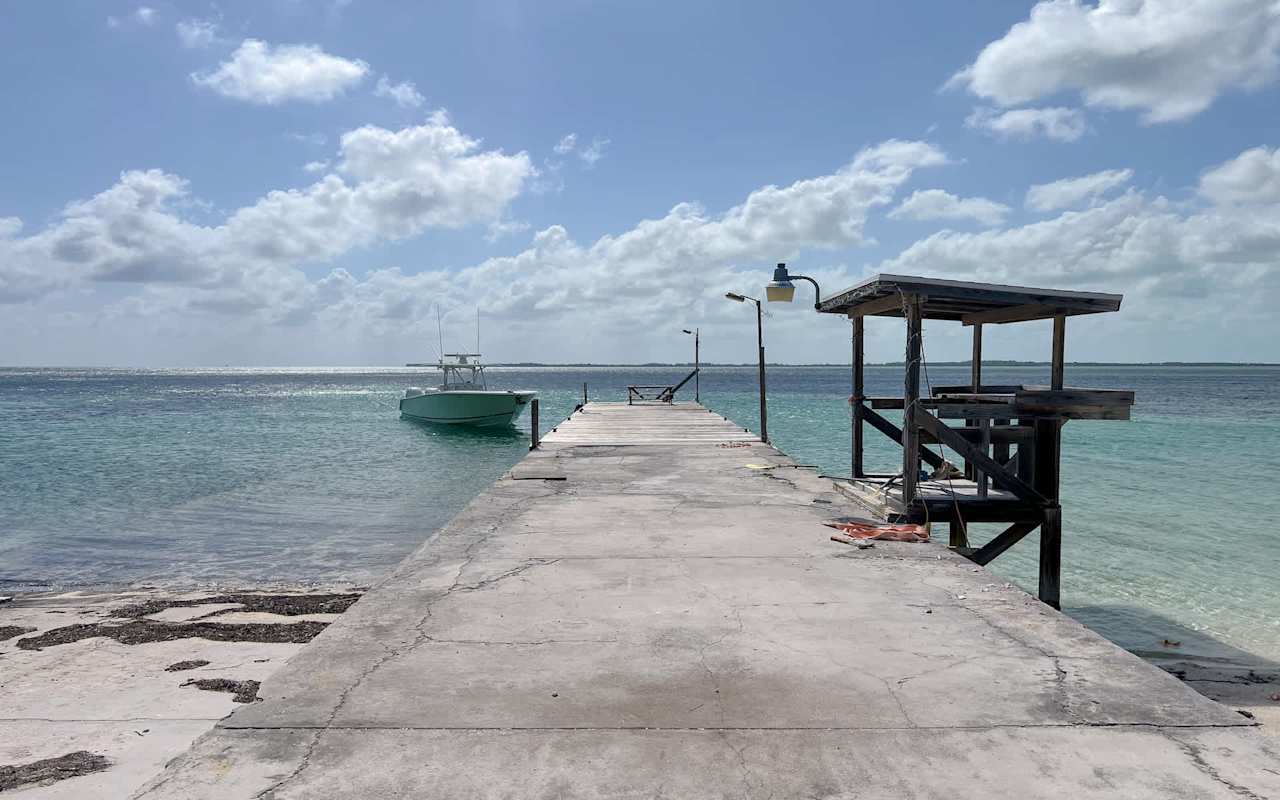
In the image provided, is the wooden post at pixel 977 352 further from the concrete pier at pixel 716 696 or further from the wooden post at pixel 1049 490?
the concrete pier at pixel 716 696

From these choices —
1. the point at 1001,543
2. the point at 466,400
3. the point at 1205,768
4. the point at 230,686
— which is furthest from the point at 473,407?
the point at 1205,768

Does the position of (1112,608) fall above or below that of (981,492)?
below

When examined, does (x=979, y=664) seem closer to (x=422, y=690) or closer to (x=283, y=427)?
(x=422, y=690)

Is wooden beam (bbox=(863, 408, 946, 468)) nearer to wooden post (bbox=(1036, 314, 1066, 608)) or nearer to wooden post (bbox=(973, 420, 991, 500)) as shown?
wooden post (bbox=(973, 420, 991, 500))

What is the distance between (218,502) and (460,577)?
1795cm

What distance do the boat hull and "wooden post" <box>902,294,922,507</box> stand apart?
100 feet

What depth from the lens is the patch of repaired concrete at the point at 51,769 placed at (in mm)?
5305

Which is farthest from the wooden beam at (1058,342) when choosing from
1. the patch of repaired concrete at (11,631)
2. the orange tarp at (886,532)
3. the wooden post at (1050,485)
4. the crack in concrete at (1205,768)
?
the patch of repaired concrete at (11,631)

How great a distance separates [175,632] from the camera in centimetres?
970

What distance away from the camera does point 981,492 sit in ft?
32.8

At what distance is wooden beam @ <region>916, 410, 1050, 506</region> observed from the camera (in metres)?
8.76

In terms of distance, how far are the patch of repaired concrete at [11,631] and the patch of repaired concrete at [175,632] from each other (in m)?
0.33

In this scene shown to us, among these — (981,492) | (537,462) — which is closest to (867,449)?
(537,462)

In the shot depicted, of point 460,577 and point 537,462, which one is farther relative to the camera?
point 537,462
